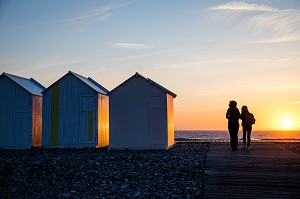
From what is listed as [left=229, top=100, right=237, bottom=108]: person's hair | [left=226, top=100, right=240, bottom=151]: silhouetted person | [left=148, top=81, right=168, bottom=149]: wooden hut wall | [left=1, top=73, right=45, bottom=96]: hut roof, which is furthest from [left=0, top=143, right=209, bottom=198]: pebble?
[left=1, top=73, right=45, bottom=96]: hut roof

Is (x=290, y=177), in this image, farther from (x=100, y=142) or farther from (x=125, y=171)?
(x=100, y=142)

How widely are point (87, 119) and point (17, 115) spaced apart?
4.96 m

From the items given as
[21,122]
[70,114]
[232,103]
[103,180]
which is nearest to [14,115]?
[21,122]

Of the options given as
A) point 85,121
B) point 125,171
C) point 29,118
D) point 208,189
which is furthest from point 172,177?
point 29,118

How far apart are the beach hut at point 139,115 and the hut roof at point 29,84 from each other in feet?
22.2

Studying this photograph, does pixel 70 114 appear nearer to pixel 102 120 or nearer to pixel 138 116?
pixel 102 120

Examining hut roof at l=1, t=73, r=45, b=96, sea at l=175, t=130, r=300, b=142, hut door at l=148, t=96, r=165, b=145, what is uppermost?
hut roof at l=1, t=73, r=45, b=96

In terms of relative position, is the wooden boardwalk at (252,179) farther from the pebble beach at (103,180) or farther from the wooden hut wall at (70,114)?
the wooden hut wall at (70,114)

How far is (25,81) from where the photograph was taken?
24.0m

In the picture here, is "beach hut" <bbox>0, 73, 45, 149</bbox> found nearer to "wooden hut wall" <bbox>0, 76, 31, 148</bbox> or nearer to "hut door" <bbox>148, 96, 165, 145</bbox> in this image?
"wooden hut wall" <bbox>0, 76, 31, 148</bbox>

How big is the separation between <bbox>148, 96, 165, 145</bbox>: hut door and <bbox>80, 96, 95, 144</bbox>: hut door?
4.14 meters

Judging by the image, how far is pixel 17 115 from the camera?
21.7 meters

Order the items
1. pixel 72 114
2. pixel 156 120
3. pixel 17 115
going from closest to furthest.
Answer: pixel 156 120 → pixel 72 114 → pixel 17 115

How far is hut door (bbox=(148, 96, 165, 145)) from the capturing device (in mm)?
18453
